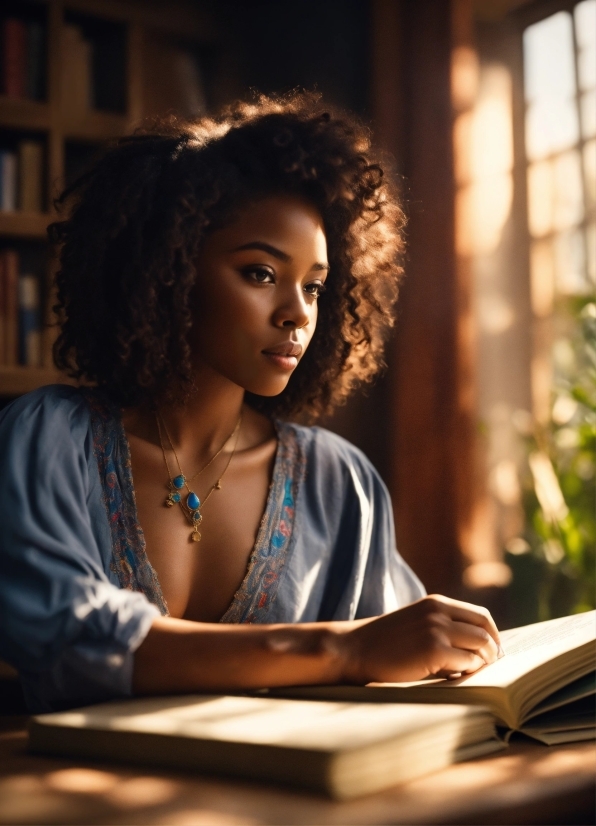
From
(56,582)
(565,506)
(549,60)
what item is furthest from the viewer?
(549,60)

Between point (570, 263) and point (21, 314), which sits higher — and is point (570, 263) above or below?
above

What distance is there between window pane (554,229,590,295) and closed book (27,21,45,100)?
1784 mm

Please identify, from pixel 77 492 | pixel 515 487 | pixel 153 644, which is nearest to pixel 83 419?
pixel 77 492

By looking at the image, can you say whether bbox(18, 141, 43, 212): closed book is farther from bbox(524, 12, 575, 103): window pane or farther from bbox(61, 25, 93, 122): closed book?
bbox(524, 12, 575, 103): window pane

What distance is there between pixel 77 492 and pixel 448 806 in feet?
2.06

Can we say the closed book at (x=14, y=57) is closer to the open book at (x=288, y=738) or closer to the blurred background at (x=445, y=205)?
the blurred background at (x=445, y=205)

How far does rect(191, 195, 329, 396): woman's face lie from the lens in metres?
1.17

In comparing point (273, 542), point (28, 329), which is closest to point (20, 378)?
point (28, 329)

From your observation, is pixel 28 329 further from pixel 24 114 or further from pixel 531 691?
pixel 531 691

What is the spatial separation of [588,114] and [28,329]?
1.87 meters

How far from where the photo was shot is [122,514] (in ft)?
3.76

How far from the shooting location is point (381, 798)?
0.60 m

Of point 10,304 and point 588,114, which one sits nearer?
point 588,114

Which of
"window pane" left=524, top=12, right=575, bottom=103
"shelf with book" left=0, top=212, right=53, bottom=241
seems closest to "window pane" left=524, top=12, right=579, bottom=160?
"window pane" left=524, top=12, right=575, bottom=103
